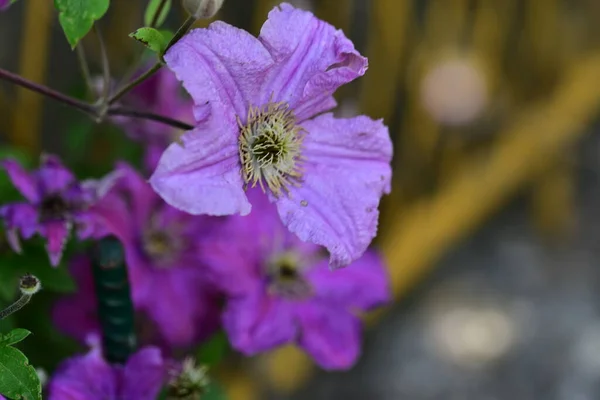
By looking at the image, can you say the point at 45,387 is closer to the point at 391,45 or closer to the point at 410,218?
the point at 391,45

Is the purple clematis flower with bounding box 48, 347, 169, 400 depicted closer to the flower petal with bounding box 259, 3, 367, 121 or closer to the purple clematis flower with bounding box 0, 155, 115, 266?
the purple clematis flower with bounding box 0, 155, 115, 266

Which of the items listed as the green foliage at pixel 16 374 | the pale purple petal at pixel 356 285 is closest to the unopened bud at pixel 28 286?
the green foliage at pixel 16 374

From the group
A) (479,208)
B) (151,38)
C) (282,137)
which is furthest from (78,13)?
(479,208)

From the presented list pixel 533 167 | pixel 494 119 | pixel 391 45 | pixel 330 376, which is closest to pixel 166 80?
pixel 391 45

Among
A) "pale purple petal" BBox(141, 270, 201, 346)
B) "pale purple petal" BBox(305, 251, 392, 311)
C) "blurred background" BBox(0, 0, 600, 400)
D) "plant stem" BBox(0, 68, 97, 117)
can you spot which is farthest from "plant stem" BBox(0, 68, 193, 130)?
"blurred background" BBox(0, 0, 600, 400)

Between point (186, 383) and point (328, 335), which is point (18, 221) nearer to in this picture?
point (186, 383)

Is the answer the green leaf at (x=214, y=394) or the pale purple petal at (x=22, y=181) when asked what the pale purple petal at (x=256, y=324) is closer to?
the green leaf at (x=214, y=394)
